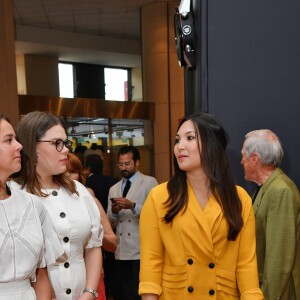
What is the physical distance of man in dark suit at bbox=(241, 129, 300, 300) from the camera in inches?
95.0

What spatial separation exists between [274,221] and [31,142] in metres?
1.30

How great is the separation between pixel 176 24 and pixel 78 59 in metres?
11.0

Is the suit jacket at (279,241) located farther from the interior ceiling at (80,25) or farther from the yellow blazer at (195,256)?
the interior ceiling at (80,25)

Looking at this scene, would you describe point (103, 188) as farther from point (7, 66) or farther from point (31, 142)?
point (7, 66)

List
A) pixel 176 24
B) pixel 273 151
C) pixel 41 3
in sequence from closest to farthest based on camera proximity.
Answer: pixel 273 151 < pixel 176 24 < pixel 41 3

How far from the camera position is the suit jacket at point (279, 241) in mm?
A: 2412

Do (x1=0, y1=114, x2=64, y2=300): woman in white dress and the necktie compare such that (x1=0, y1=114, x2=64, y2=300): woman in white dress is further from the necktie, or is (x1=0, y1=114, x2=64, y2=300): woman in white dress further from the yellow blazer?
the necktie

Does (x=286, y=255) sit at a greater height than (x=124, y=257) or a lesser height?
greater

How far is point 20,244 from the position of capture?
1.70m

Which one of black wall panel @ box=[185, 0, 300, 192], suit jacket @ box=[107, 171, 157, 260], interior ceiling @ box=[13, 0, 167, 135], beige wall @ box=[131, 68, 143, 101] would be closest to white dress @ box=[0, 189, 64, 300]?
black wall panel @ box=[185, 0, 300, 192]

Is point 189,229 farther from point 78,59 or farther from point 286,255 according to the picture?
point 78,59

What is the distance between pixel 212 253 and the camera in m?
2.05

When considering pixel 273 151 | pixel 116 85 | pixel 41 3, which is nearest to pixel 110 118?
pixel 41 3

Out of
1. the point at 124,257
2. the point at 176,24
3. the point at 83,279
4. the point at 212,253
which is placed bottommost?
the point at 124,257
